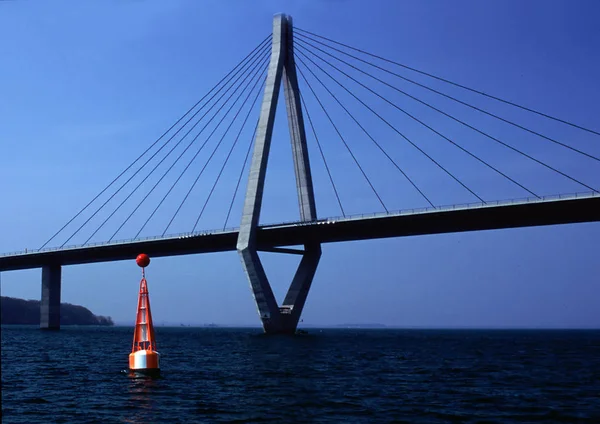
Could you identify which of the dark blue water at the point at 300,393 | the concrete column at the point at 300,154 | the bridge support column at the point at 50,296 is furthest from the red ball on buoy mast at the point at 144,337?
the bridge support column at the point at 50,296

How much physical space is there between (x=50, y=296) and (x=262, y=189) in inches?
2018

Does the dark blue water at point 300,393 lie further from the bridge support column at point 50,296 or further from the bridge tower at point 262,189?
the bridge support column at point 50,296

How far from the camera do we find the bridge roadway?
58728mm

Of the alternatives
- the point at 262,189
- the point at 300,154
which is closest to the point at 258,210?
the point at 262,189

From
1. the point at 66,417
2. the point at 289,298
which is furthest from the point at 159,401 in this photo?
→ the point at 289,298

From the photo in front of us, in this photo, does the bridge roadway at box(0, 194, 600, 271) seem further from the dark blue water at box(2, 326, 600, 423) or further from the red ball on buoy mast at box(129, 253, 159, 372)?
the red ball on buoy mast at box(129, 253, 159, 372)

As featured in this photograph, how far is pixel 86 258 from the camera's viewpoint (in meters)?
92.4

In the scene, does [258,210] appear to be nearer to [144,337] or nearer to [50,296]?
[144,337]

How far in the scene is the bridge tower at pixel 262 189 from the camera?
203 ft

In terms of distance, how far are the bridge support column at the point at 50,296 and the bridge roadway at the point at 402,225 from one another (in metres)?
19.5

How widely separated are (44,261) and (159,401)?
276ft

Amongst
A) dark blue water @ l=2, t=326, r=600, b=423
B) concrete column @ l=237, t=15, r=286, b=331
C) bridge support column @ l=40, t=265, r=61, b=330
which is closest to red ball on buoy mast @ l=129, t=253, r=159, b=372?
dark blue water @ l=2, t=326, r=600, b=423

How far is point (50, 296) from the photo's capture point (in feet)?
326

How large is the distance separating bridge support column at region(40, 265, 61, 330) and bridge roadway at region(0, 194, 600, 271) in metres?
19.5
